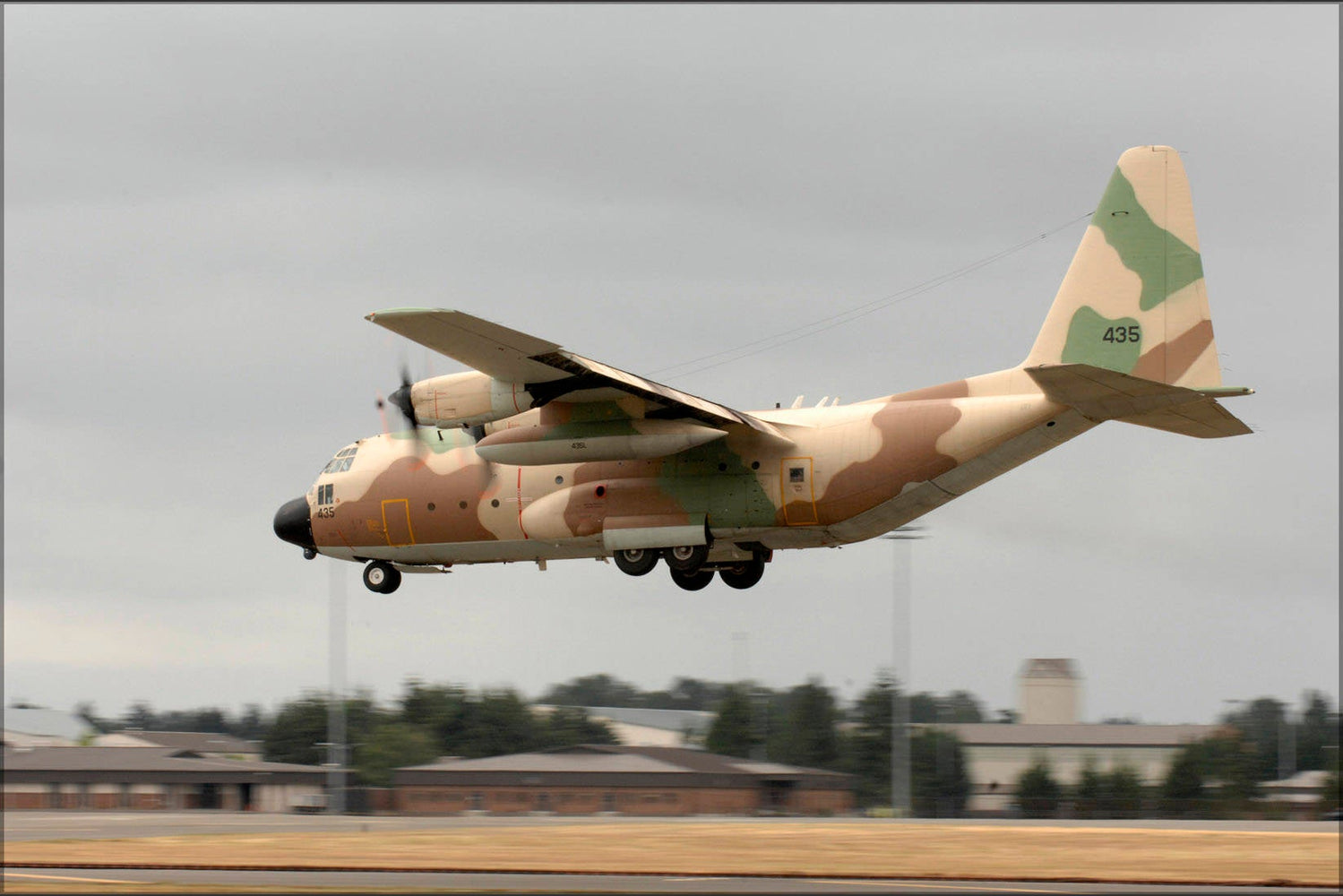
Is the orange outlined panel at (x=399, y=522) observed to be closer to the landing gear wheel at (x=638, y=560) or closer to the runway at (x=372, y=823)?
the landing gear wheel at (x=638, y=560)

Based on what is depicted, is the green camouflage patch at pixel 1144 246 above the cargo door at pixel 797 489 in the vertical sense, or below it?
above

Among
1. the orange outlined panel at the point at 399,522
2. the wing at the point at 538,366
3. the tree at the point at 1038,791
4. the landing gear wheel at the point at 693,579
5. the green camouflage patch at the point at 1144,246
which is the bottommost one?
the tree at the point at 1038,791

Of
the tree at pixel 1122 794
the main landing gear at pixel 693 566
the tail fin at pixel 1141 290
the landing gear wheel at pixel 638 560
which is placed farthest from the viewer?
the tree at pixel 1122 794

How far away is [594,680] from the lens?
8944 cm

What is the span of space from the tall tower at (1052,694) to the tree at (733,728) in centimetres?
1638

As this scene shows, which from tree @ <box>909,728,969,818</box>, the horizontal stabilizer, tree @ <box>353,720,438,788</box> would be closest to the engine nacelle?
the horizontal stabilizer

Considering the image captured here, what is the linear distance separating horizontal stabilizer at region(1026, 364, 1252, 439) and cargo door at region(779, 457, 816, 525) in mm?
4171

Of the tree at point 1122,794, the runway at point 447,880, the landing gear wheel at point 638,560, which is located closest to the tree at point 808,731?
the tree at point 1122,794

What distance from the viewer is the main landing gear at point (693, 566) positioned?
28719 millimetres

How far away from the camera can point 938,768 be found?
204 feet

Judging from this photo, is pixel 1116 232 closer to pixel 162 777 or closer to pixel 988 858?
pixel 988 858

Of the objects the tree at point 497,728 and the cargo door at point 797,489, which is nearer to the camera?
the cargo door at point 797,489

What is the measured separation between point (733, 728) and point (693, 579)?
121 ft

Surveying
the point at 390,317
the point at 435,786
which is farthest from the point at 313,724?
the point at 390,317
